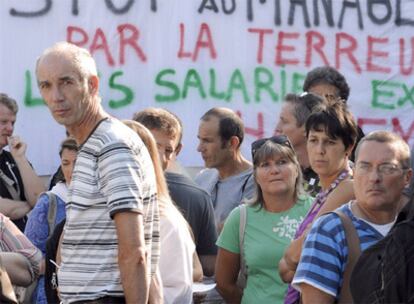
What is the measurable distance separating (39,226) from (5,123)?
3.87 ft

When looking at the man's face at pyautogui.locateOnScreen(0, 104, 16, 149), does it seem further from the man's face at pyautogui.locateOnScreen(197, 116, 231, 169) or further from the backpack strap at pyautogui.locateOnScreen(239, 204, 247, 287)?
the backpack strap at pyautogui.locateOnScreen(239, 204, 247, 287)

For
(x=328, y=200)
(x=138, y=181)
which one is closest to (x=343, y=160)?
(x=328, y=200)

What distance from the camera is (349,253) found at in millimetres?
4203

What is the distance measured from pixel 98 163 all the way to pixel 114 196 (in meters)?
0.16

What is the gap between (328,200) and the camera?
4695 millimetres

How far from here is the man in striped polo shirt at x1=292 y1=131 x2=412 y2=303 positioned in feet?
13.8

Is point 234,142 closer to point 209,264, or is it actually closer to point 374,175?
point 209,264

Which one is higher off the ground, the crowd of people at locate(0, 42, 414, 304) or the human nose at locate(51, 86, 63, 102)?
the human nose at locate(51, 86, 63, 102)

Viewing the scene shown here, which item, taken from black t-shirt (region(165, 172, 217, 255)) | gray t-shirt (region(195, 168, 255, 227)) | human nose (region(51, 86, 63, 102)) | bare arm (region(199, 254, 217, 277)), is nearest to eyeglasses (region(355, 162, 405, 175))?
human nose (region(51, 86, 63, 102))

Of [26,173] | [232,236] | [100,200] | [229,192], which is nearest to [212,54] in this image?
[229,192]

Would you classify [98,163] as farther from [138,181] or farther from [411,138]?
[411,138]

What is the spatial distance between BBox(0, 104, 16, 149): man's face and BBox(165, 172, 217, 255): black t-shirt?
1700 millimetres

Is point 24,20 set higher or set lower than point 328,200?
higher

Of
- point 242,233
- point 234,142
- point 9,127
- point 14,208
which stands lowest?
point 14,208
